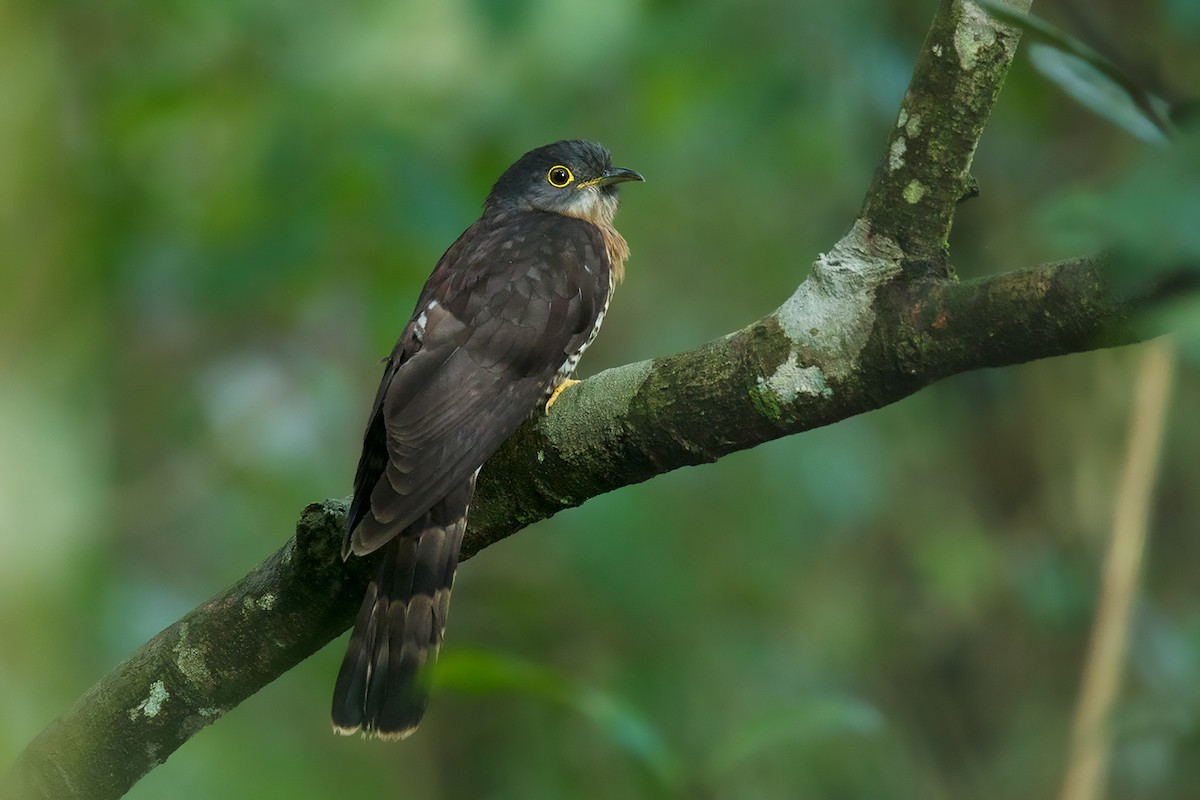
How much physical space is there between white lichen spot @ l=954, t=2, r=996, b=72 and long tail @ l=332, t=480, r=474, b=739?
1.45 m

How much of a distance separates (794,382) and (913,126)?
512mm

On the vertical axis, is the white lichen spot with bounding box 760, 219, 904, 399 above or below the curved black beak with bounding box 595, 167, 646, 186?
below

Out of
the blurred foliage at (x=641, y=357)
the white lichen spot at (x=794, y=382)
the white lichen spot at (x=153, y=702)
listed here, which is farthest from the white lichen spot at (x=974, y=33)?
the white lichen spot at (x=153, y=702)

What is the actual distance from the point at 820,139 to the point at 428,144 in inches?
63.7

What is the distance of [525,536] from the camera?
6191mm

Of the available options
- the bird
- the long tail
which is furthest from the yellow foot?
the long tail

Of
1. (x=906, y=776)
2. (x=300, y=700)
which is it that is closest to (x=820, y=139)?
(x=906, y=776)

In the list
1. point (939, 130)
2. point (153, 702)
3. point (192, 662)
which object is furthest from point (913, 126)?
point (153, 702)

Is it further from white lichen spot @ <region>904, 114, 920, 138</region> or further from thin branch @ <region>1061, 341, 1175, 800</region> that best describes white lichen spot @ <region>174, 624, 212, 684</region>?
thin branch @ <region>1061, 341, 1175, 800</region>

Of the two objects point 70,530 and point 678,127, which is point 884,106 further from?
point 70,530

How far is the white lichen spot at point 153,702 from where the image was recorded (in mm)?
2719

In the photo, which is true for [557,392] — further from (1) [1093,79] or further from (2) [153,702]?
(1) [1093,79]

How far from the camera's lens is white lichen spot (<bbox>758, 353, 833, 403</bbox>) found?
227 centimetres

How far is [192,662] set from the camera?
2723mm
